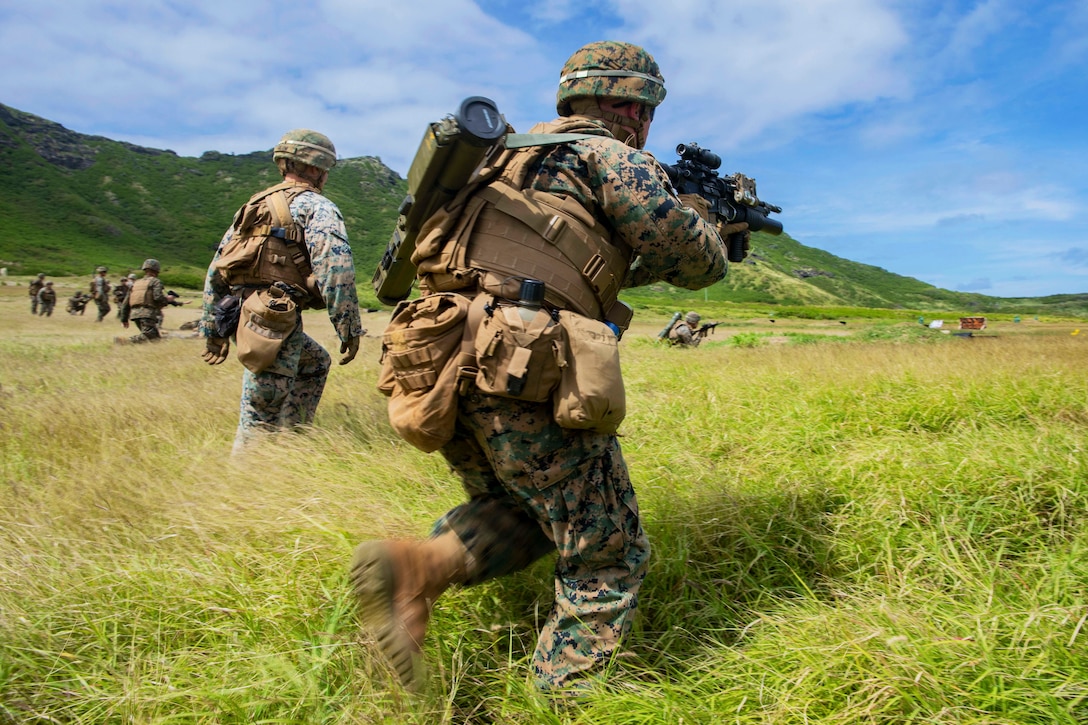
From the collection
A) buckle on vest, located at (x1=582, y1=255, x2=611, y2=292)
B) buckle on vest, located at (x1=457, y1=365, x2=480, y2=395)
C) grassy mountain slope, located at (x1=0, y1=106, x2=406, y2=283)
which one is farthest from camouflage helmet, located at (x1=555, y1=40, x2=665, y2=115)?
grassy mountain slope, located at (x1=0, y1=106, x2=406, y2=283)

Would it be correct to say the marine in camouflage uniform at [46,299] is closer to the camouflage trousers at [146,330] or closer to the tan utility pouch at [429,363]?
the camouflage trousers at [146,330]

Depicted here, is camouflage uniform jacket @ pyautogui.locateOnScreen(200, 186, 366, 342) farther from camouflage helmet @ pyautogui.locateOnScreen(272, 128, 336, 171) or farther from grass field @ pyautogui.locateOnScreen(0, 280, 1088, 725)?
grass field @ pyautogui.locateOnScreen(0, 280, 1088, 725)

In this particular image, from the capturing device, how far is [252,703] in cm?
185

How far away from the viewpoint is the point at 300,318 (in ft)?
14.6

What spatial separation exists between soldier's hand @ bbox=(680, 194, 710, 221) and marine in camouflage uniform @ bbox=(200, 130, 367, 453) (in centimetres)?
221

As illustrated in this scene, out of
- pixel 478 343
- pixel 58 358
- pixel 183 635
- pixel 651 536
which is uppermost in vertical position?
pixel 478 343

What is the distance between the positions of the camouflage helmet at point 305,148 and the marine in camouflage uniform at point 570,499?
267 centimetres

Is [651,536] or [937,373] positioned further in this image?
[937,373]

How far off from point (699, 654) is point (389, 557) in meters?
1.09

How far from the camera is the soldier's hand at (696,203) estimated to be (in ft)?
8.39

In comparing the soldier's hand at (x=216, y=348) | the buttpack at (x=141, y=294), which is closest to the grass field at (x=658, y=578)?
the soldier's hand at (x=216, y=348)

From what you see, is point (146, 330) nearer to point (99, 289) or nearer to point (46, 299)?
point (99, 289)

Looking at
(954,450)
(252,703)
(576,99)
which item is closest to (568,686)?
(252,703)

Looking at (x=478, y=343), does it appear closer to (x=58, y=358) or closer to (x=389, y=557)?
(x=389, y=557)
